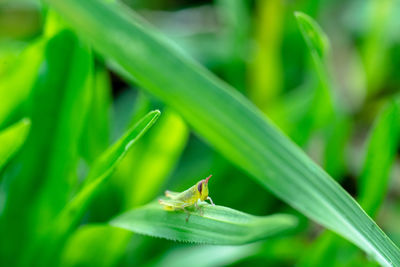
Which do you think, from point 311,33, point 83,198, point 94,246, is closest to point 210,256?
point 94,246

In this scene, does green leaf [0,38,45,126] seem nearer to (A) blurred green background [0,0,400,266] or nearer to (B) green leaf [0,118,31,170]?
(A) blurred green background [0,0,400,266]

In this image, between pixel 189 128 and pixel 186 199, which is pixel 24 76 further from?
pixel 189 128

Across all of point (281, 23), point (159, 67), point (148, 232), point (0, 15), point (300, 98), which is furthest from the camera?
point (0, 15)

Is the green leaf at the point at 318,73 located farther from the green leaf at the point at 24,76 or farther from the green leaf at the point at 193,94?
the green leaf at the point at 24,76

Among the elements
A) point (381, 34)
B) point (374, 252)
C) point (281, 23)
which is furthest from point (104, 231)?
point (381, 34)

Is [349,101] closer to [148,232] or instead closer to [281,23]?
[281,23]

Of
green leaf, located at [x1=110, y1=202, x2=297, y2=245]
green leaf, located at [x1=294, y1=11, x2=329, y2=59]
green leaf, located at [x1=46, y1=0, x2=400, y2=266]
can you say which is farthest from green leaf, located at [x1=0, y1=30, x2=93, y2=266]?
green leaf, located at [x1=294, y1=11, x2=329, y2=59]
